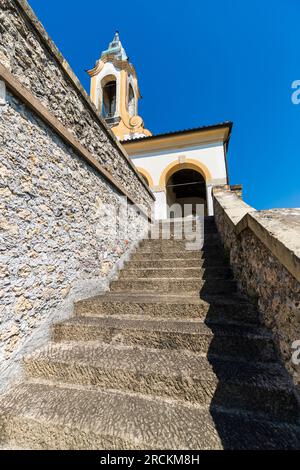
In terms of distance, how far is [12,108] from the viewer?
1.66 metres

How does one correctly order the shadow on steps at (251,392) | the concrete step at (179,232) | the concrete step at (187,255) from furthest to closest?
1. the concrete step at (179,232)
2. the concrete step at (187,255)
3. the shadow on steps at (251,392)

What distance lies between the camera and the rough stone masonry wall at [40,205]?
1.58 metres

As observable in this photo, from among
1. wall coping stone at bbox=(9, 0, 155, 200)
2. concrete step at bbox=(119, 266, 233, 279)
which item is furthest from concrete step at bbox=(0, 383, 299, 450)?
wall coping stone at bbox=(9, 0, 155, 200)

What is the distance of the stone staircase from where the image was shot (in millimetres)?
1124

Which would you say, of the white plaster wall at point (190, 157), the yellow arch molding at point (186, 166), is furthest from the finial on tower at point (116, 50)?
the yellow arch molding at point (186, 166)

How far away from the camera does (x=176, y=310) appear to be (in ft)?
6.77

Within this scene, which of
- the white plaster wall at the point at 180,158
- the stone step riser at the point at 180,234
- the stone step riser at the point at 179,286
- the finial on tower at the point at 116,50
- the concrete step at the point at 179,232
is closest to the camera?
the stone step riser at the point at 179,286

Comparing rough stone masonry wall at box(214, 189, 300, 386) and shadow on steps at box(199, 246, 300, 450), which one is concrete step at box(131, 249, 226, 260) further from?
shadow on steps at box(199, 246, 300, 450)

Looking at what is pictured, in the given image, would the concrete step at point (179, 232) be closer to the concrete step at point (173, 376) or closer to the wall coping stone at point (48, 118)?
the wall coping stone at point (48, 118)

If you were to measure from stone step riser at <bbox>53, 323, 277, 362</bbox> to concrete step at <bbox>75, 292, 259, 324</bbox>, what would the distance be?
0.28 metres

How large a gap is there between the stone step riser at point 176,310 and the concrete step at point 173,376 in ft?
1.43

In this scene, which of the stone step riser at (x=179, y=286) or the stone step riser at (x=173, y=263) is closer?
the stone step riser at (x=179, y=286)

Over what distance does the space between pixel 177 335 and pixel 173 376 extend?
0.34 metres

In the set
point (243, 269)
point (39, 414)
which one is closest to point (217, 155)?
point (243, 269)
